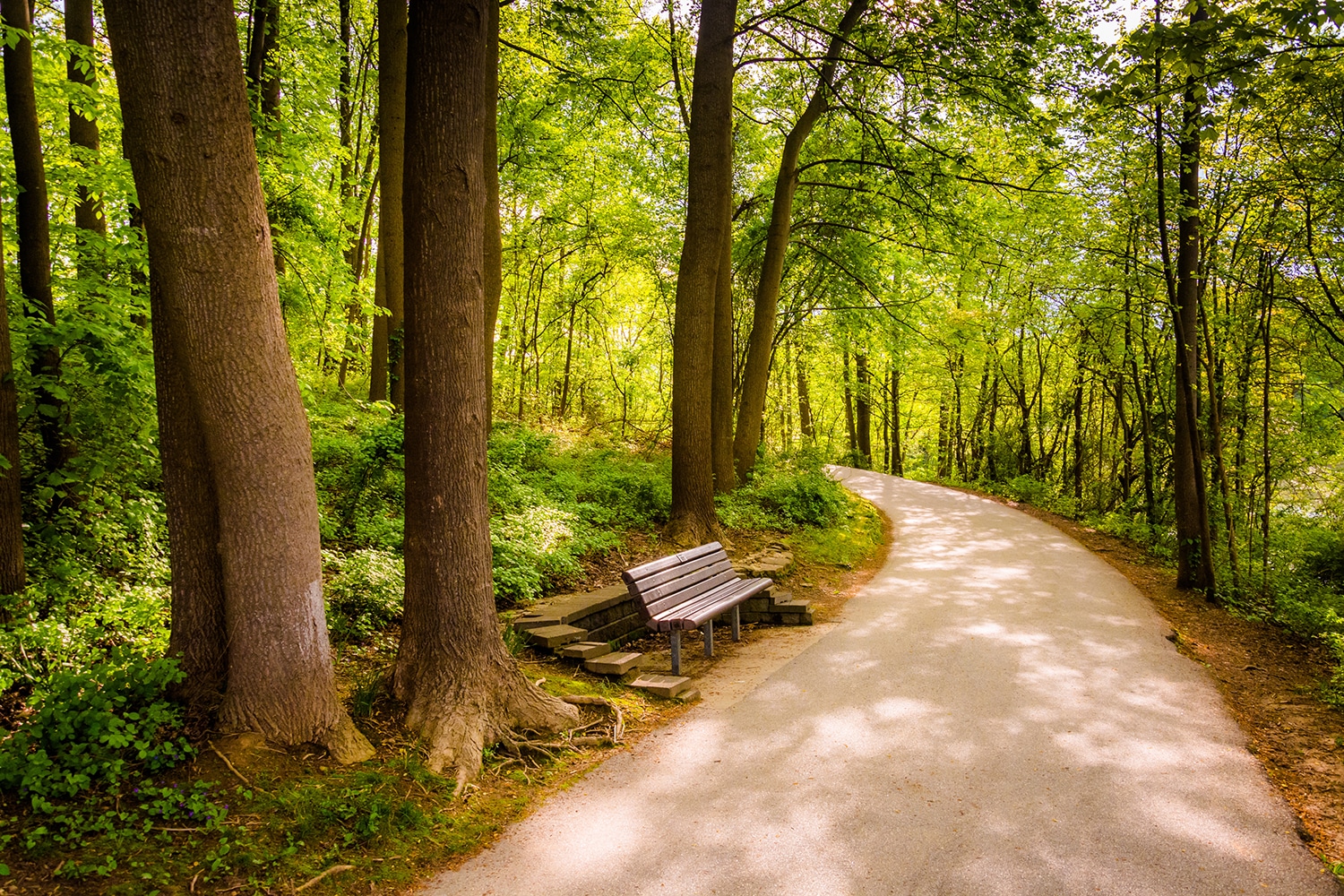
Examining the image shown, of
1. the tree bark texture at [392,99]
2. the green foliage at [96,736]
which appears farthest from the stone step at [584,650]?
the tree bark texture at [392,99]

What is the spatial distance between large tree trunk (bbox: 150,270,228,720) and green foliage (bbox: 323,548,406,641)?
1.80 metres

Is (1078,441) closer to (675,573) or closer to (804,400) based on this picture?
(804,400)

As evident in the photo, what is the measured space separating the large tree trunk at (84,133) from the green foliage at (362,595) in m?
3.44

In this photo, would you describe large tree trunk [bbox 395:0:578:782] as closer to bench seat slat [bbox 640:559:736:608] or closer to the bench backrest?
the bench backrest

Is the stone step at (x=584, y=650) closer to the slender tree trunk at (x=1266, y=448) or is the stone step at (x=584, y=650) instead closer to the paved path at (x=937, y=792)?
the paved path at (x=937, y=792)

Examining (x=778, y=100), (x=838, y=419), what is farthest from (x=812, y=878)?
(x=838, y=419)

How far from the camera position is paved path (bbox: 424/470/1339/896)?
349cm

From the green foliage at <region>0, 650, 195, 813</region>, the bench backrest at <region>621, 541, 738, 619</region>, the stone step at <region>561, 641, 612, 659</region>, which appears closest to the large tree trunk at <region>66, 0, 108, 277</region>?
the green foliage at <region>0, 650, 195, 813</region>

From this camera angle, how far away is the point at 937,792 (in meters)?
4.29

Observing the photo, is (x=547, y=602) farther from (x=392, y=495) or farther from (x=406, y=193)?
(x=406, y=193)

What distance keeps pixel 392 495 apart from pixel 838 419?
135 feet

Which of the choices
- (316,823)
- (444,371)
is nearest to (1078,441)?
(444,371)

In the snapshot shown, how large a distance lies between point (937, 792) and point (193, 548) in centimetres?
453

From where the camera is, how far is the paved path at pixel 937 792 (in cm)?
349
